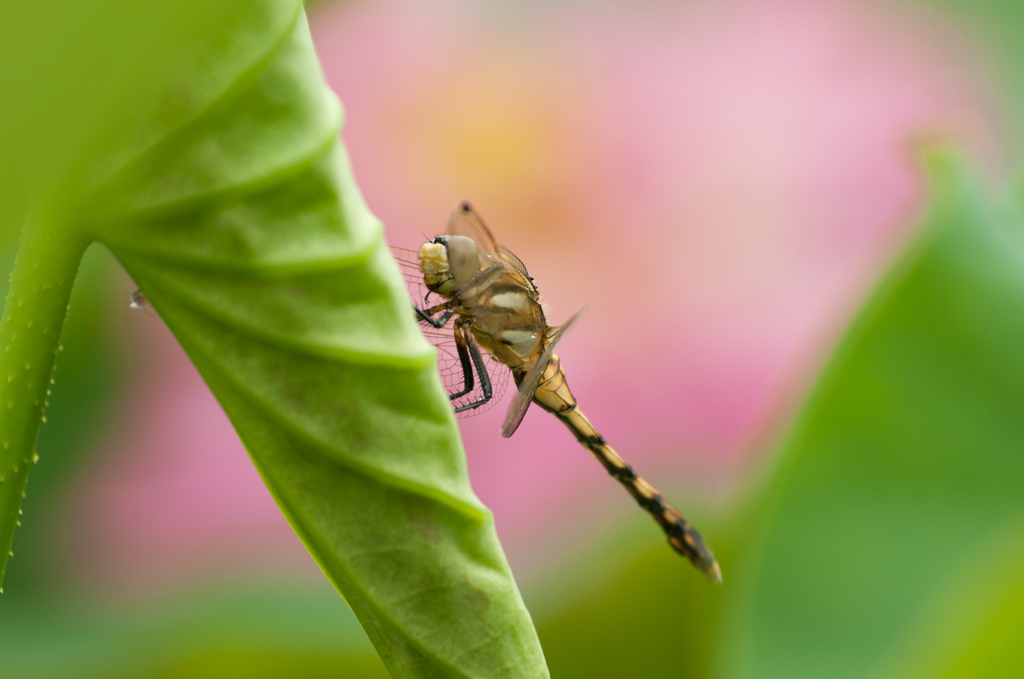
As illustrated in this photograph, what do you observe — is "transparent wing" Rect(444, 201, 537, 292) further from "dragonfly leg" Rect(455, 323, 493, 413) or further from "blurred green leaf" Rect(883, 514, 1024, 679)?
"blurred green leaf" Rect(883, 514, 1024, 679)

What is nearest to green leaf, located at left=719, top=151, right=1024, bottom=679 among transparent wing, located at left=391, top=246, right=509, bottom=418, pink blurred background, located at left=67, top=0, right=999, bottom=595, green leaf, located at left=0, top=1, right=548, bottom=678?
pink blurred background, located at left=67, top=0, right=999, bottom=595

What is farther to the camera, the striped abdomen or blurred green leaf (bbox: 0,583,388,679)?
blurred green leaf (bbox: 0,583,388,679)

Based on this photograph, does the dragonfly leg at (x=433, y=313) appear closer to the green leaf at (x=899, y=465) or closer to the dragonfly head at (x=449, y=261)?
the dragonfly head at (x=449, y=261)

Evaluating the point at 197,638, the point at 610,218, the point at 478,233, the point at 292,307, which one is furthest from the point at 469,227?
the point at 610,218

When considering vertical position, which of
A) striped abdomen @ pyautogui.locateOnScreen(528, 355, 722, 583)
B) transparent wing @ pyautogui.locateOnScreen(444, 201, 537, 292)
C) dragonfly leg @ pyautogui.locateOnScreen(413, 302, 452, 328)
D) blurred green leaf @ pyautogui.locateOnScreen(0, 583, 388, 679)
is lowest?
blurred green leaf @ pyautogui.locateOnScreen(0, 583, 388, 679)

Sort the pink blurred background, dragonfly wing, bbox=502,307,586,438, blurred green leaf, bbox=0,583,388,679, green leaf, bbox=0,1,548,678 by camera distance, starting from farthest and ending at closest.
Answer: the pink blurred background
blurred green leaf, bbox=0,583,388,679
dragonfly wing, bbox=502,307,586,438
green leaf, bbox=0,1,548,678

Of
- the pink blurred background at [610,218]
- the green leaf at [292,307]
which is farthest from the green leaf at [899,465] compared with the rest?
the green leaf at [292,307]
